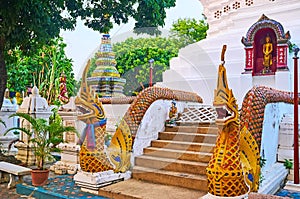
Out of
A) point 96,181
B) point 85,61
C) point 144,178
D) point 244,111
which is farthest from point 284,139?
point 85,61

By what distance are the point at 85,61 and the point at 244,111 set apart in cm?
289

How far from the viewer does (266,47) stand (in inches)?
355

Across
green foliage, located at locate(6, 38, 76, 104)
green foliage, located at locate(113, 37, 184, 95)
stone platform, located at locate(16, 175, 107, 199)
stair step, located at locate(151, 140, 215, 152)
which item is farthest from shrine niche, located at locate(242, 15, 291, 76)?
green foliage, located at locate(113, 37, 184, 95)

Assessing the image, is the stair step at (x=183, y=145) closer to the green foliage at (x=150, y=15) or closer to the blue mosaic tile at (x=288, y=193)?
the blue mosaic tile at (x=288, y=193)

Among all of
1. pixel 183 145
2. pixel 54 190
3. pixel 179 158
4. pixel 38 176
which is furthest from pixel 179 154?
pixel 38 176

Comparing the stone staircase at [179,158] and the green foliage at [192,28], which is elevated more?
the green foliage at [192,28]

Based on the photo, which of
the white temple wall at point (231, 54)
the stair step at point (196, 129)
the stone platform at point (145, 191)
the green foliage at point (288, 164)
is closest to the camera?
the stone platform at point (145, 191)

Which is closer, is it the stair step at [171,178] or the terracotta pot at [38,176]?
the stair step at [171,178]

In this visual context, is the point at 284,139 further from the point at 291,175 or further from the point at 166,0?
the point at 166,0

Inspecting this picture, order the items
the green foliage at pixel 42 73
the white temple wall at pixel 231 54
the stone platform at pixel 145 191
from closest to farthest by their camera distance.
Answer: the stone platform at pixel 145 191 → the white temple wall at pixel 231 54 → the green foliage at pixel 42 73

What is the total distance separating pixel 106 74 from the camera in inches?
402

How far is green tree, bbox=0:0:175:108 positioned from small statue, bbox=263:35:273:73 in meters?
2.84

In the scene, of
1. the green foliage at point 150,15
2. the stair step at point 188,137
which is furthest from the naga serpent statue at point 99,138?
the green foliage at point 150,15

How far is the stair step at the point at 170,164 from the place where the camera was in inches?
212
